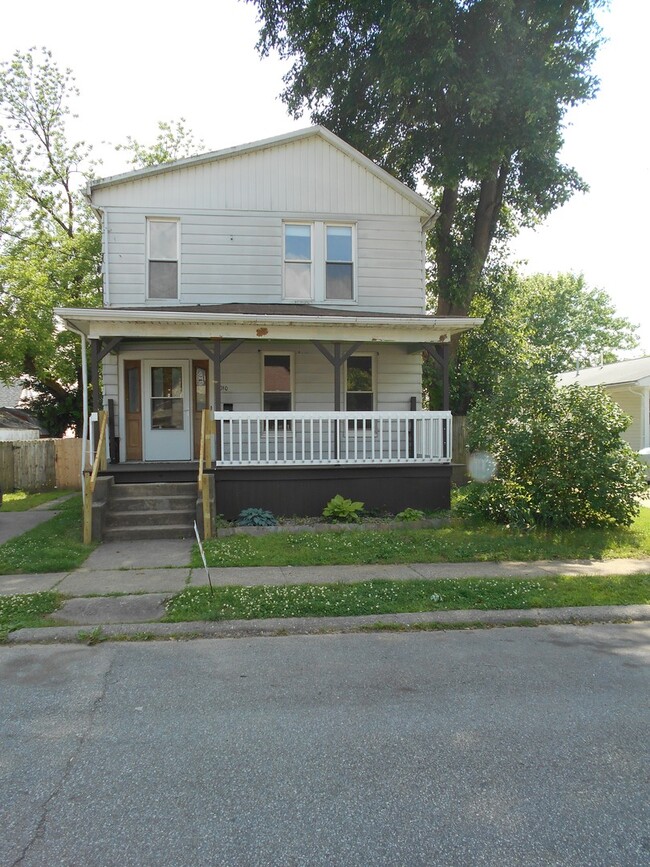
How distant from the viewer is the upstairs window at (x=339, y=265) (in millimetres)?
13031

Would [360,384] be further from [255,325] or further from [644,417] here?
[644,417]

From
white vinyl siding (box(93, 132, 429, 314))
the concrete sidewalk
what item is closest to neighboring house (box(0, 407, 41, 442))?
white vinyl siding (box(93, 132, 429, 314))

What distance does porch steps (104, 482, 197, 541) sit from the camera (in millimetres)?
9188

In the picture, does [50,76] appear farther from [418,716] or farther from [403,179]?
[418,716]

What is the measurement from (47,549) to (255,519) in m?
3.12

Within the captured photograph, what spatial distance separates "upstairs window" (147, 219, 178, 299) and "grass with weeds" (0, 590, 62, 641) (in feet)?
26.0

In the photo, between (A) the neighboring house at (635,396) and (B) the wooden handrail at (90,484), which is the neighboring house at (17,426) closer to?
(B) the wooden handrail at (90,484)

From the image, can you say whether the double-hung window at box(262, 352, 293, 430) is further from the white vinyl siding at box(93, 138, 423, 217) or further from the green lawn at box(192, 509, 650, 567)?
the green lawn at box(192, 509, 650, 567)

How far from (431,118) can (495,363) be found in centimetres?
684

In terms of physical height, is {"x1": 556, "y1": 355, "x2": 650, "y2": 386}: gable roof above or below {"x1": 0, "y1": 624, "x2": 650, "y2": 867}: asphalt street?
above

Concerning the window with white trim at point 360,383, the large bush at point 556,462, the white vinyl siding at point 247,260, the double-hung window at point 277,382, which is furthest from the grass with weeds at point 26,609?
the window with white trim at point 360,383

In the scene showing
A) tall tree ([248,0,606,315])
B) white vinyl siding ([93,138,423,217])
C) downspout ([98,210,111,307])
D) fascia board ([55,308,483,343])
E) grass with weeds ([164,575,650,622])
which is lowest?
grass with weeds ([164,575,650,622])

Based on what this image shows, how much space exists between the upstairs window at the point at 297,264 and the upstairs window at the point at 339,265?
16.5 inches

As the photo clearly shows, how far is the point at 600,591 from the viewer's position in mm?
6402
